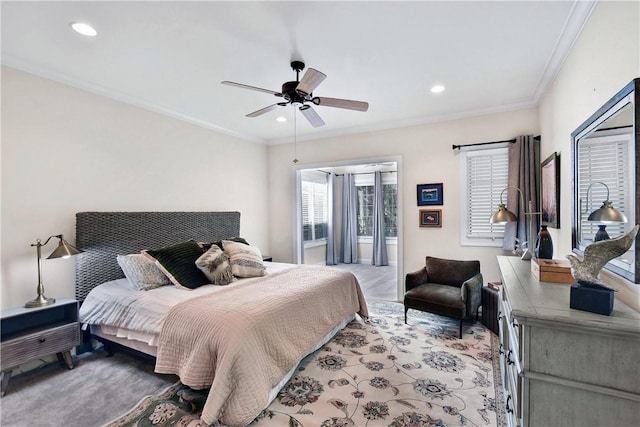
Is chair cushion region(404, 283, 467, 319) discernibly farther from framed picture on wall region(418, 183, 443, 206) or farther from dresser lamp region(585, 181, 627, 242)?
dresser lamp region(585, 181, 627, 242)

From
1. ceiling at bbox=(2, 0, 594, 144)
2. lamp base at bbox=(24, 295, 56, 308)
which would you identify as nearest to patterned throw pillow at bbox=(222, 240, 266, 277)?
lamp base at bbox=(24, 295, 56, 308)

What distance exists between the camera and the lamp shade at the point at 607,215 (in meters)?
1.38

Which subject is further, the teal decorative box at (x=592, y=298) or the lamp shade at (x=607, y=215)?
the lamp shade at (x=607, y=215)

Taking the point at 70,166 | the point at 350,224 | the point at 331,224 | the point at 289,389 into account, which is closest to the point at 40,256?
the point at 70,166

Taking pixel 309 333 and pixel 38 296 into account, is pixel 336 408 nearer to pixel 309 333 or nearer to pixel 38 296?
pixel 309 333

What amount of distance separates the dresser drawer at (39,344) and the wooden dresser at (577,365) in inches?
134

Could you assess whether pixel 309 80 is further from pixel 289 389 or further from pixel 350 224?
pixel 350 224

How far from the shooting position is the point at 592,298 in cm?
117

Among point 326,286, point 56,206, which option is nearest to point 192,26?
point 56,206

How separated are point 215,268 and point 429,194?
3.04 m

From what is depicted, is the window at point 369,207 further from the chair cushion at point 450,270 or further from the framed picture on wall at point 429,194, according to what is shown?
the chair cushion at point 450,270

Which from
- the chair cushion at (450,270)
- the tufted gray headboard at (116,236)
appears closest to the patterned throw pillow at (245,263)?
the tufted gray headboard at (116,236)

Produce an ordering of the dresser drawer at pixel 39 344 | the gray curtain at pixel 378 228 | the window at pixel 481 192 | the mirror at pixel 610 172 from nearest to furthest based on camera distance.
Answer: the mirror at pixel 610 172 → the dresser drawer at pixel 39 344 → the window at pixel 481 192 → the gray curtain at pixel 378 228

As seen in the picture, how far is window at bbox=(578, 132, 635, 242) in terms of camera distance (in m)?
1.33
